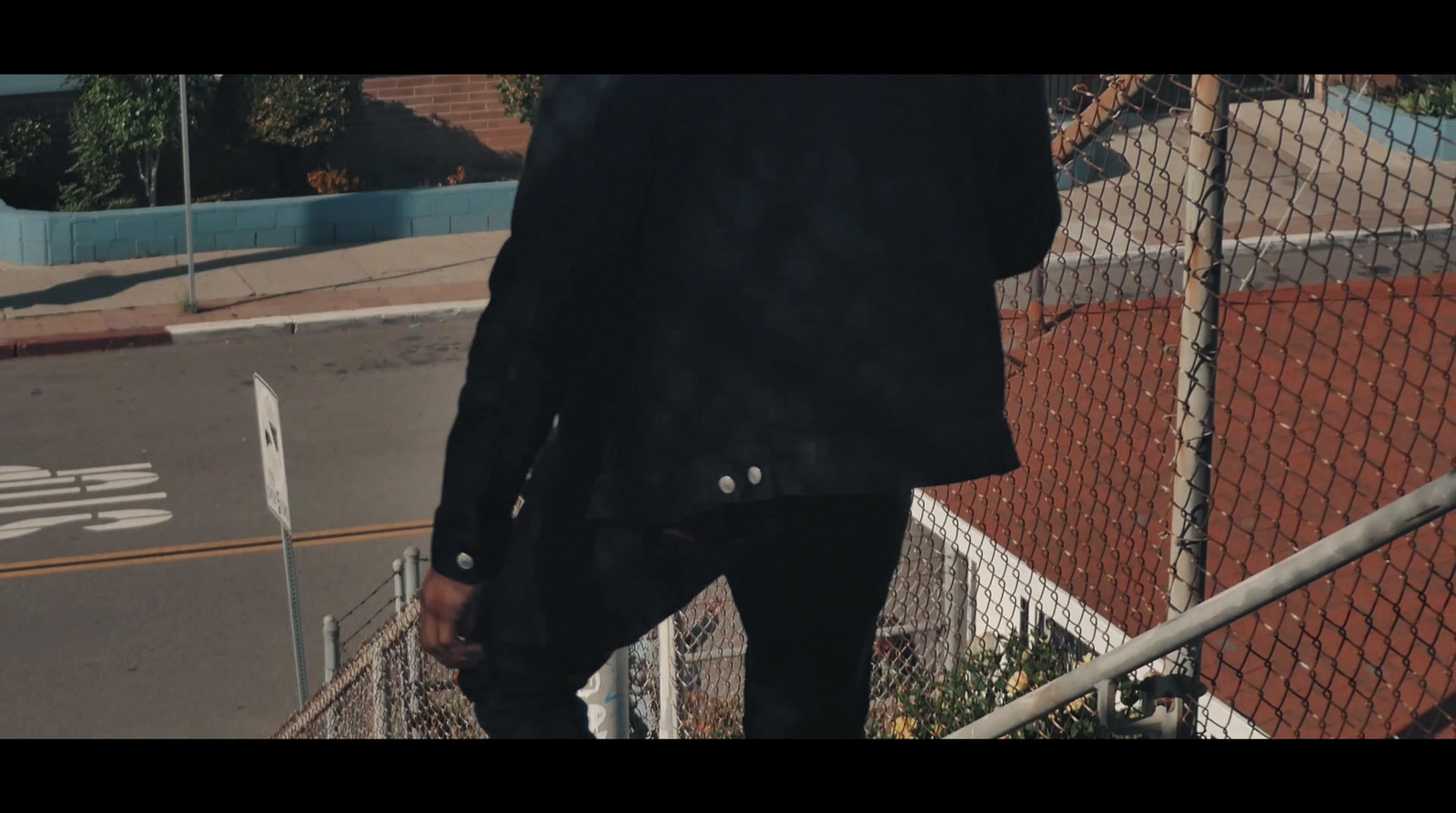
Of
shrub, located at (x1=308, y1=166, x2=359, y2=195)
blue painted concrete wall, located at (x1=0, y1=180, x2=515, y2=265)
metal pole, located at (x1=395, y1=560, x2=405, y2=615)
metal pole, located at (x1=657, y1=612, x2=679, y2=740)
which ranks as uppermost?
metal pole, located at (x1=657, y1=612, x2=679, y2=740)

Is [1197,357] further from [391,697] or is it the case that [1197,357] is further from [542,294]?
[391,697]

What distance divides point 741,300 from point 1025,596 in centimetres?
350

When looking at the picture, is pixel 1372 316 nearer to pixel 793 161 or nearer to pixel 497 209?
pixel 793 161

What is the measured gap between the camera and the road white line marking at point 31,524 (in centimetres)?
980

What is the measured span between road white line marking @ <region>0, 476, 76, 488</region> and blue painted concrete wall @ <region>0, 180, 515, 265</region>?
4935mm

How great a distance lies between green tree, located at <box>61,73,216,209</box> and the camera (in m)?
15.5

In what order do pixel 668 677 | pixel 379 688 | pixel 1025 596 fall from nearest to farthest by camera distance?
pixel 379 688
pixel 668 677
pixel 1025 596

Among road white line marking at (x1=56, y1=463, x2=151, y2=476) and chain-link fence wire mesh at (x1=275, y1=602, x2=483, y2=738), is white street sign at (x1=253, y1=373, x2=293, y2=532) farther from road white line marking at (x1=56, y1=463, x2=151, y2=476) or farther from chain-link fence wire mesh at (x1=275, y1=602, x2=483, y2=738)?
road white line marking at (x1=56, y1=463, x2=151, y2=476)

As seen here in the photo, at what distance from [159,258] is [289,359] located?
3.24 meters

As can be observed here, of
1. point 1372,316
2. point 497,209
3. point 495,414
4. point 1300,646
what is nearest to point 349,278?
point 497,209

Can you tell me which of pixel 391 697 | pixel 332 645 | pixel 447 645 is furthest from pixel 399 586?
pixel 447 645

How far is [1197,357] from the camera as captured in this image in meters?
3.16

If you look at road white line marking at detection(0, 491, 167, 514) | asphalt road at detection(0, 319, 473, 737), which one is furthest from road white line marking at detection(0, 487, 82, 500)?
road white line marking at detection(0, 491, 167, 514)

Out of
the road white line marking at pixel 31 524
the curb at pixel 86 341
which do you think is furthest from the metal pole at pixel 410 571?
the curb at pixel 86 341
